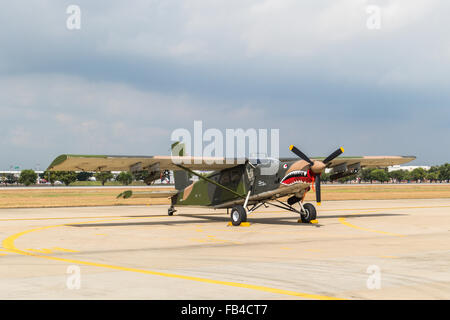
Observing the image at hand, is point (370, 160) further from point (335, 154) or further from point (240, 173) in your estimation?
point (240, 173)

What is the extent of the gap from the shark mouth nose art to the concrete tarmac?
6.95ft

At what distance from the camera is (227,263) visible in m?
11.4

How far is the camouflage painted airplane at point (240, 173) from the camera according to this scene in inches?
842

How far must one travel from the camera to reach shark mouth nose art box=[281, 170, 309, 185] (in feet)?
69.5

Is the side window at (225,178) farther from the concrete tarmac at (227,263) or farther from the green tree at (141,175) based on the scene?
the concrete tarmac at (227,263)

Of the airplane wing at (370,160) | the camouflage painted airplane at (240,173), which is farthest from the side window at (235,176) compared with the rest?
the airplane wing at (370,160)

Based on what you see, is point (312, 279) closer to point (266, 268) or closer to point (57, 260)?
point (266, 268)

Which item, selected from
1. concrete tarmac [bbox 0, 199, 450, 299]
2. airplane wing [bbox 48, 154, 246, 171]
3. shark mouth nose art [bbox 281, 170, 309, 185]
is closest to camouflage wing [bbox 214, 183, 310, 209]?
shark mouth nose art [bbox 281, 170, 309, 185]

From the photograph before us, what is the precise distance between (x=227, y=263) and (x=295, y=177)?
10.6 meters

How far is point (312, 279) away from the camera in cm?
912

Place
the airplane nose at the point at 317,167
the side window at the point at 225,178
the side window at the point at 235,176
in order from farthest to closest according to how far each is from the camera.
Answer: the side window at the point at 225,178, the side window at the point at 235,176, the airplane nose at the point at 317,167

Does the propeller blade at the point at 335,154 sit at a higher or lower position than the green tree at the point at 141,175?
higher

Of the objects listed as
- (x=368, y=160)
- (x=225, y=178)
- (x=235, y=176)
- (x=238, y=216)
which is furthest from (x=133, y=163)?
(x=368, y=160)
